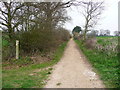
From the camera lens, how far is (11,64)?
7.05 metres

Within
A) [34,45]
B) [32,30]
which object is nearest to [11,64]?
[34,45]

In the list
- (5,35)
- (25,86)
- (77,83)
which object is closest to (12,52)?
(5,35)

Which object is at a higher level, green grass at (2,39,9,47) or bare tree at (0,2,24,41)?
bare tree at (0,2,24,41)

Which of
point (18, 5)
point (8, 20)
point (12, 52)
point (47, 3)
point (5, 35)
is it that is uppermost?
point (47, 3)

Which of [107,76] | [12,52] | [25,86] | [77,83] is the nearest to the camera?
[25,86]

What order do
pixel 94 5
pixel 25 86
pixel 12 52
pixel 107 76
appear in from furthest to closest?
pixel 94 5 → pixel 12 52 → pixel 107 76 → pixel 25 86

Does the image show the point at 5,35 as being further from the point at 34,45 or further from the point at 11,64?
the point at 11,64

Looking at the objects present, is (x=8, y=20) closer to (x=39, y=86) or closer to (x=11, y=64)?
(x=11, y=64)

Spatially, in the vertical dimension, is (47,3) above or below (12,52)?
above

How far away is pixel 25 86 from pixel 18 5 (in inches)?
339

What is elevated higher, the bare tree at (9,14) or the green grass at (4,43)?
the bare tree at (9,14)

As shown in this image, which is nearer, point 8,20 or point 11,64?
point 11,64

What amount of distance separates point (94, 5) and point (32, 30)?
16341mm

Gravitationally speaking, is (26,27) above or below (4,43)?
above
